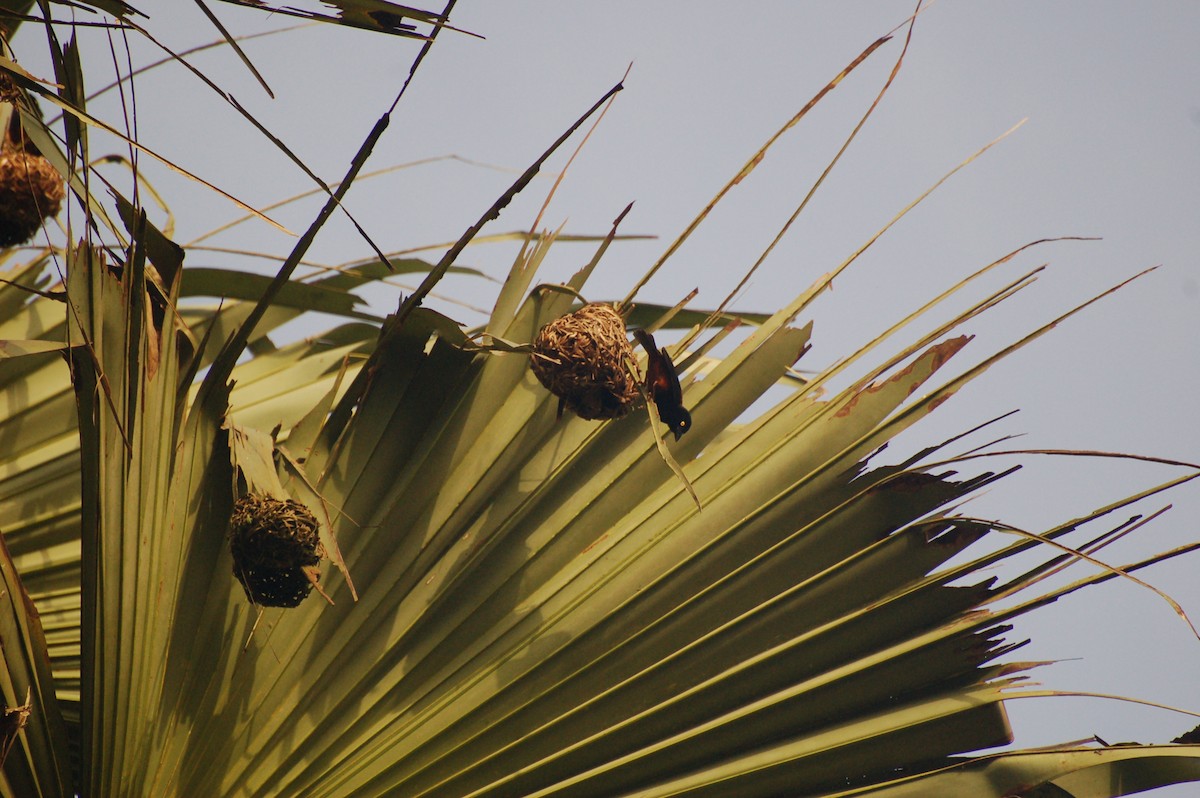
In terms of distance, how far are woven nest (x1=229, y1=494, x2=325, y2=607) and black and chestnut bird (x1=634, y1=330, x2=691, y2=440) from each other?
54cm

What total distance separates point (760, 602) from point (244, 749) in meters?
0.79

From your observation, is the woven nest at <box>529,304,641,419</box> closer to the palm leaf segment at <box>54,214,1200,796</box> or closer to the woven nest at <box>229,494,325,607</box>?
the palm leaf segment at <box>54,214,1200,796</box>

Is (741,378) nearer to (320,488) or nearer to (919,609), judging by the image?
(919,609)

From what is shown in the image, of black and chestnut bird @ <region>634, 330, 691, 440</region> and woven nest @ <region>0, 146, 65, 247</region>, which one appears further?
woven nest @ <region>0, 146, 65, 247</region>

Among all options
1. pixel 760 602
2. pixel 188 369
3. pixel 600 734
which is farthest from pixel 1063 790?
pixel 188 369

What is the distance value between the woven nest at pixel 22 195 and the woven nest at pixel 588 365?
1090 mm

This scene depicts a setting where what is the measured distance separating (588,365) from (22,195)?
4.12 ft

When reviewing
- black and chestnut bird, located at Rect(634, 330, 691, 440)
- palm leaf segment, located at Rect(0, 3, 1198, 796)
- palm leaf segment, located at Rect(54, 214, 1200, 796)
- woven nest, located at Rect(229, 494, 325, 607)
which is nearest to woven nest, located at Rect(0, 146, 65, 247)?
palm leaf segment, located at Rect(0, 3, 1198, 796)

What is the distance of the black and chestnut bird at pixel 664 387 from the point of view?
1.55 meters

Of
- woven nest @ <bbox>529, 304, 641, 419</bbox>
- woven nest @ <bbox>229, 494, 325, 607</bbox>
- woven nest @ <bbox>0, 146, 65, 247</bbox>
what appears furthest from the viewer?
woven nest @ <bbox>0, 146, 65, 247</bbox>

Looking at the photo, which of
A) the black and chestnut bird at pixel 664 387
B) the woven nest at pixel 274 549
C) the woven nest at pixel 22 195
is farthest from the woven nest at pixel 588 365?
the woven nest at pixel 22 195

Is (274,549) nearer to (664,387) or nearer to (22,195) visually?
(664,387)

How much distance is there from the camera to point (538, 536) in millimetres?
1615

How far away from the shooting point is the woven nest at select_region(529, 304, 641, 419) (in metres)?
1.50
